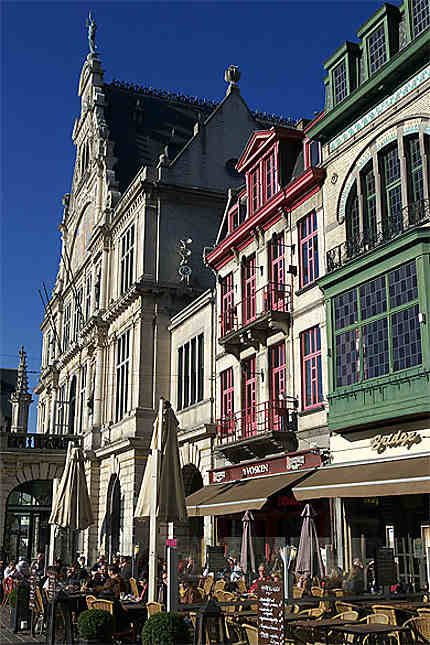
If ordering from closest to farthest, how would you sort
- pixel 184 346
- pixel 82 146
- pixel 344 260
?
1. pixel 344 260
2. pixel 184 346
3. pixel 82 146

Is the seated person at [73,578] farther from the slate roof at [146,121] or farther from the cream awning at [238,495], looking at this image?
the slate roof at [146,121]

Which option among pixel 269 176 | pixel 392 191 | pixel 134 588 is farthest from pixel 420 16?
pixel 134 588

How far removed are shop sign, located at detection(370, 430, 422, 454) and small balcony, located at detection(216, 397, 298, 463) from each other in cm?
432

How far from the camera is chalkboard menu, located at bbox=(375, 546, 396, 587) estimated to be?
1667cm

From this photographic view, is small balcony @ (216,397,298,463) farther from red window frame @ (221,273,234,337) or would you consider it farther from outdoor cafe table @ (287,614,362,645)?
outdoor cafe table @ (287,614,362,645)

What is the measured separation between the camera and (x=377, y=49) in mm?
20359

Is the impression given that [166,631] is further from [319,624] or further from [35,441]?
[35,441]

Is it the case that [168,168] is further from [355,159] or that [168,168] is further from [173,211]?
[355,159]

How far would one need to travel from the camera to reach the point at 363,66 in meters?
21.0

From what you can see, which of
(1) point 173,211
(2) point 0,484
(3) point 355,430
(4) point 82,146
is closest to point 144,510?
(3) point 355,430

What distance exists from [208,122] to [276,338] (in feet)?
60.0

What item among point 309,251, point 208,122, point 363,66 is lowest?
point 309,251

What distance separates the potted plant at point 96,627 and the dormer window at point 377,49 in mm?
14609

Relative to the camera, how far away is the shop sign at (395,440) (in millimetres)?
17234
